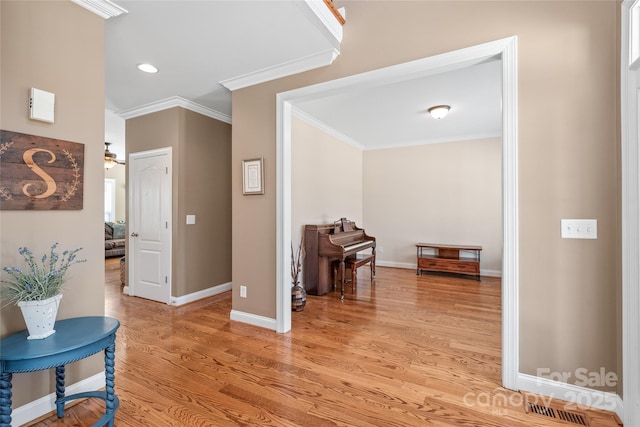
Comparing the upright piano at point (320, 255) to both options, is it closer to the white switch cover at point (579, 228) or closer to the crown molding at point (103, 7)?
the white switch cover at point (579, 228)

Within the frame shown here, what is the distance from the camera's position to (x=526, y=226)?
1.91m

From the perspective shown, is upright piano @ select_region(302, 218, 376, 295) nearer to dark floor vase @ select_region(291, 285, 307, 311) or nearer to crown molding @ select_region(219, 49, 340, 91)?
dark floor vase @ select_region(291, 285, 307, 311)

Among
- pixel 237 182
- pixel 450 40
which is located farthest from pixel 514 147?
pixel 237 182

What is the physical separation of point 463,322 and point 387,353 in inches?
47.0

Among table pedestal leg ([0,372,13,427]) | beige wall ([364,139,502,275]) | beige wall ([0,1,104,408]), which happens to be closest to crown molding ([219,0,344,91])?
beige wall ([0,1,104,408])

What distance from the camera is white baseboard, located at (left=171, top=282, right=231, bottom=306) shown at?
148 inches

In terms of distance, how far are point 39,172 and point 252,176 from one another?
1.64 metres

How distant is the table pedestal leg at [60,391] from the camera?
1.65 m

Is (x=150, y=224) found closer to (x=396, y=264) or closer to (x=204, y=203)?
(x=204, y=203)

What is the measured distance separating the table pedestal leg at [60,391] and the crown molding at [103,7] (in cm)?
226

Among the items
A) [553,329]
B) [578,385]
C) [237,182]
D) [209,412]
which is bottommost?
[209,412]

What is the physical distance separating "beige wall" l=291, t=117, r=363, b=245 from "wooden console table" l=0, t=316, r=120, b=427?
2.64m

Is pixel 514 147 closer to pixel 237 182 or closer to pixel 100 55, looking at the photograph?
pixel 237 182

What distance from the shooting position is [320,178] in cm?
Result: 483
